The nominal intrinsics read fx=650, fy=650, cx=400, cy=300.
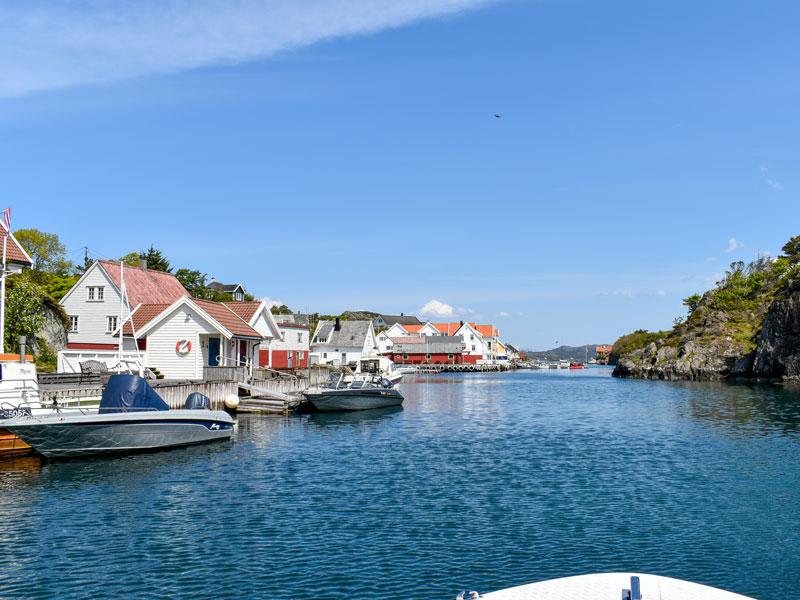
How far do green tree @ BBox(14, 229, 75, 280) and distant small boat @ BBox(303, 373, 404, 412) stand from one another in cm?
6833

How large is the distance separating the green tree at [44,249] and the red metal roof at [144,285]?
156 ft

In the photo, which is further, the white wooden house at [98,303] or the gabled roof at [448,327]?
the gabled roof at [448,327]

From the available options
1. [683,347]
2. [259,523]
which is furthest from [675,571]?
[683,347]

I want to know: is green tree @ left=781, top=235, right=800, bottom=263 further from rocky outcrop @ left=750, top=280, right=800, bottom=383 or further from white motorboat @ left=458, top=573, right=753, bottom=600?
white motorboat @ left=458, top=573, right=753, bottom=600

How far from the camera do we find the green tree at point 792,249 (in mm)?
118025

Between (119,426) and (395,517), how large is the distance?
14.7 meters

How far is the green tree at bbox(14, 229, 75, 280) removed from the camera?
102 m

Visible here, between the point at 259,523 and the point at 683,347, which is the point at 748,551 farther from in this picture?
the point at 683,347

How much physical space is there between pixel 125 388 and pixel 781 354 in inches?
3472

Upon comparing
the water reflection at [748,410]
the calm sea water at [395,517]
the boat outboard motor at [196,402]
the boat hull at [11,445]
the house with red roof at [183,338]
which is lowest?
the water reflection at [748,410]

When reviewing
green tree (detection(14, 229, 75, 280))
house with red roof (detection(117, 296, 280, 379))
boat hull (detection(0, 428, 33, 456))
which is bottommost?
boat hull (detection(0, 428, 33, 456))

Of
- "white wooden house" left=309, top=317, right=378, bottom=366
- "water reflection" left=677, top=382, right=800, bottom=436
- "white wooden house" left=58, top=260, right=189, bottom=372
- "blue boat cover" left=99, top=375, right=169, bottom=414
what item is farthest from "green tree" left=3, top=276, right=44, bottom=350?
"white wooden house" left=309, top=317, right=378, bottom=366

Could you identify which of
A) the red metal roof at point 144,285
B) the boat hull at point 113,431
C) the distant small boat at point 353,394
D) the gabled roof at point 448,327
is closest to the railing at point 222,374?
the distant small boat at point 353,394

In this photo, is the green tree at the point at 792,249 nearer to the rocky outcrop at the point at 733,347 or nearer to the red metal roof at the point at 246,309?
the rocky outcrop at the point at 733,347
